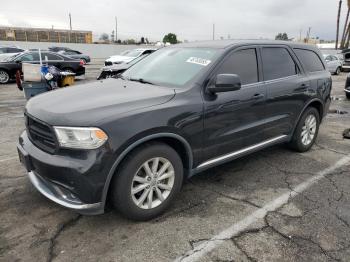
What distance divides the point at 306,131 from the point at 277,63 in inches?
53.4

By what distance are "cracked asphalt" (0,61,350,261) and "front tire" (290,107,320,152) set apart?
2.13 feet

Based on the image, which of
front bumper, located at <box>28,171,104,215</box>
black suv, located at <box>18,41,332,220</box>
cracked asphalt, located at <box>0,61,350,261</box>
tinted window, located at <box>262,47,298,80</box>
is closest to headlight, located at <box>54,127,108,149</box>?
black suv, located at <box>18,41,332,220</box>

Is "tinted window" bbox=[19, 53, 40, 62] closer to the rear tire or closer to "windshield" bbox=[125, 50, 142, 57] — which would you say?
the rear tire

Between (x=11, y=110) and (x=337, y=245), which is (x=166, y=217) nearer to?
(x=337, y=245)

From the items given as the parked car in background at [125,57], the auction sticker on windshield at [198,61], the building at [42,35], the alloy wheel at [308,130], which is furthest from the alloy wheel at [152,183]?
the building at [42,35]

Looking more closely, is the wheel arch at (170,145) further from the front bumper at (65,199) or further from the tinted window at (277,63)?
the tinted window at (277,63)

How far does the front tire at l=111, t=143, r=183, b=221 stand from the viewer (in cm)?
293

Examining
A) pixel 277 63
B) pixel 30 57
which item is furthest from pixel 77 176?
pixel 30 57

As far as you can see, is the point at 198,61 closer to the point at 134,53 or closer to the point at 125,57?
the point at 125,57

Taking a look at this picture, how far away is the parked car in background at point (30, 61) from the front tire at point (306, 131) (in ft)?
38.3

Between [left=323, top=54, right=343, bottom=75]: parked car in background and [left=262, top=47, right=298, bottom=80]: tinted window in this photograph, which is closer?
[left=262, top=47, right=298, bottom=80]: tinted window

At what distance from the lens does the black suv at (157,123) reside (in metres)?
2.78

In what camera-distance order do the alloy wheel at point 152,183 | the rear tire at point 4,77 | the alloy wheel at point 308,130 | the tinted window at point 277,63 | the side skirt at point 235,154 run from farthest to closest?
1. the rear tire at point 4,77
2. the alloy wheel at point 308,130
3. the tinted window at point 277,63
4. the side skirt at point 235,154
5. the alloy wheel at point 152,183

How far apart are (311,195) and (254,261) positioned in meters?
1.54
